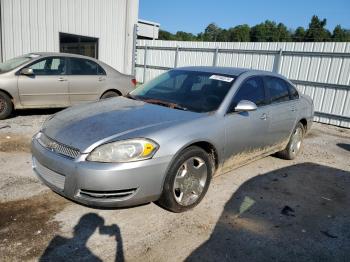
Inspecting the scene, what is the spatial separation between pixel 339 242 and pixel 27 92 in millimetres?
6550

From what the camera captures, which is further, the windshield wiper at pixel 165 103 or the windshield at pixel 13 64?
the windshield at pixel 13 64

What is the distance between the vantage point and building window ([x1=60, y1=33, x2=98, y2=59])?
12.1 meters

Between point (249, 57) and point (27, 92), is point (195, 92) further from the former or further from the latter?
point (249, 57)

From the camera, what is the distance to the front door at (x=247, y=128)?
3953 millimetres

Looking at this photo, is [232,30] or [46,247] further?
[232,30]

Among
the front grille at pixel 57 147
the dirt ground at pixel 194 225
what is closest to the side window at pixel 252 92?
the dirt ground at pixel 194 225

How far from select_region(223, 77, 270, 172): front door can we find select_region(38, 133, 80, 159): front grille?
1.76 metres

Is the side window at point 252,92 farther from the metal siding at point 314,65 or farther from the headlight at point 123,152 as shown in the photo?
the metal siding at point 314,65

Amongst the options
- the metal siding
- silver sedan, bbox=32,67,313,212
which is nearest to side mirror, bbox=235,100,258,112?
silver sedan, bbox=32,67,313,212

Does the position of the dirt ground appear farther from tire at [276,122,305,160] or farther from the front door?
tire at [276,122,305,160]

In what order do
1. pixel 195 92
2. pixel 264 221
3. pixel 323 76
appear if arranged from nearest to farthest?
1. pixel 264 221
2. pixel 195 92
3. pixel 323 76

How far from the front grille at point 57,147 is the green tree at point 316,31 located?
91213 mm

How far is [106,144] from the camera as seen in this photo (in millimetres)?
2965

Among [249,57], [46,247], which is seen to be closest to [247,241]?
[46,247]
